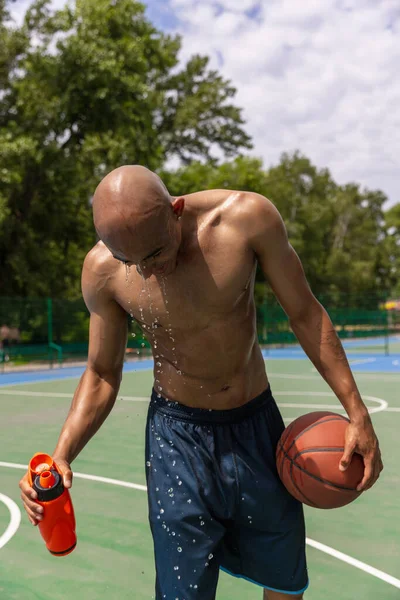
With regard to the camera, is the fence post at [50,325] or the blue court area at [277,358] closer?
the blue court area at [277,358]

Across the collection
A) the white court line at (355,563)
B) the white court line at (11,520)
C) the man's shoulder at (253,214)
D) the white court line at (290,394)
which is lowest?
the white court line at (355,563)

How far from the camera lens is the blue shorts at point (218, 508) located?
2.33m

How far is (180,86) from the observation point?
36.2 metres

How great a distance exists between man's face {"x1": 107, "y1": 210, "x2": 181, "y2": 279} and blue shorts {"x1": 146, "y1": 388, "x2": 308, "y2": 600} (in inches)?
23.3

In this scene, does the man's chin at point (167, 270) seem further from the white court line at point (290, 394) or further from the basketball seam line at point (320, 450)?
the white court line at point (290, 394)

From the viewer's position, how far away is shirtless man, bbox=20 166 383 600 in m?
2.29

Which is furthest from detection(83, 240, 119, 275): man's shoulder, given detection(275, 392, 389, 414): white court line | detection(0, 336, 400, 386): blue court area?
detection(0, 336, 400, 386): blue court area

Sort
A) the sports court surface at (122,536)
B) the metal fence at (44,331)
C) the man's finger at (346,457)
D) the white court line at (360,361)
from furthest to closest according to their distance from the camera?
the white court line at (360,361), the metal fence at (44,331), the sports court surface at (122,536), the man's finger at (346,457)

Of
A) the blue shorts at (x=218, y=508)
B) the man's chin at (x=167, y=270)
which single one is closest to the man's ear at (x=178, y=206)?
the man's chin at (x=167, y=270)

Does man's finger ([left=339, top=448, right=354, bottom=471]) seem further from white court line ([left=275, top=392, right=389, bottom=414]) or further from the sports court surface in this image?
white court line ([left=275, top=392, right=389, bottom=414])

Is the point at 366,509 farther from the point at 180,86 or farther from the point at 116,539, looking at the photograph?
the point at 180,86

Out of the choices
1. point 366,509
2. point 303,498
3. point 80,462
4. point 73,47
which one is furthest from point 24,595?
point 73,47

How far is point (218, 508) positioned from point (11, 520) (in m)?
3.06

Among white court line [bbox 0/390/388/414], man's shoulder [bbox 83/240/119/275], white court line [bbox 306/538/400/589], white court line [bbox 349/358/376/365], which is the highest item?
man's shoulder [bbox 83/240/119/275]
